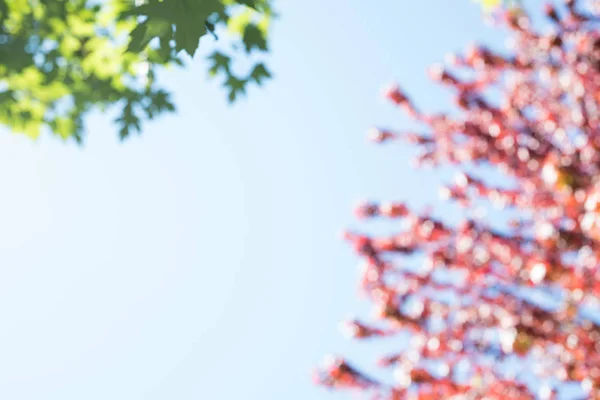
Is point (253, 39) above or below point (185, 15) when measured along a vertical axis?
above

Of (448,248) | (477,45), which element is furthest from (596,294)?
(477,45)

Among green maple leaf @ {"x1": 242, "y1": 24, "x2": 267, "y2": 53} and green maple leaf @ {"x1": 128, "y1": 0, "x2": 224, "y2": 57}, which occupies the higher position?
green maple leaf @ {"x1": 242, "y1": 24, "x2": 267, "y2": 53}

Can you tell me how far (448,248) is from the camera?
6.04m

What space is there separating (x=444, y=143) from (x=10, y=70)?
4.01m

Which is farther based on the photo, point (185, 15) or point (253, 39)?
point (253, 39)

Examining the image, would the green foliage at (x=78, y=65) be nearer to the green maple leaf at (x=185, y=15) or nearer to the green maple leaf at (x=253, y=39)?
the green maple leaf at (x=253, y=39)

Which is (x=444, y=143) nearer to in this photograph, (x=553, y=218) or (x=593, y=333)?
(x=553, y=218)

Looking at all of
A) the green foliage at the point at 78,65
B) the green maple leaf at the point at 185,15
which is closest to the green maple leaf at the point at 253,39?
the green foliage at the point at 78,65

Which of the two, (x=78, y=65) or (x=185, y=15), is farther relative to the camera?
(x=78, y=65)

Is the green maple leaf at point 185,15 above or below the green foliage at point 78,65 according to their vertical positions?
below

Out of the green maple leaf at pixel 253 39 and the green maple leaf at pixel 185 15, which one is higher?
the green maple leaf at pixel 253 39

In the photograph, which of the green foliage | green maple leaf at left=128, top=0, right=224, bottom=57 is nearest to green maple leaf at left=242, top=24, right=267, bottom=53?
the green foliage

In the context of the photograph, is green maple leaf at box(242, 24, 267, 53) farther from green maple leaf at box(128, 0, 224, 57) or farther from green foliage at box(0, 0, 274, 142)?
green maple leaf at box(128, 0, 224, 57)

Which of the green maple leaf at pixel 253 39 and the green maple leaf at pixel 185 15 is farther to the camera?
the green maple leaf at pixel 253 39
